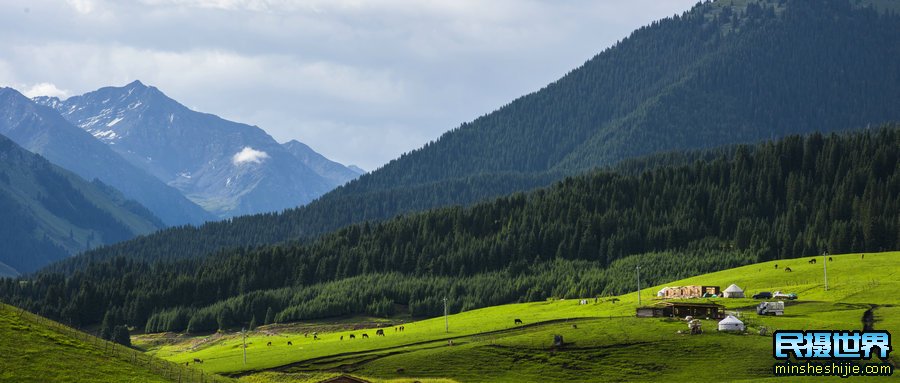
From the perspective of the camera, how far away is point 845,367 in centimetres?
11612

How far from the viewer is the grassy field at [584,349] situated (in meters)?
130

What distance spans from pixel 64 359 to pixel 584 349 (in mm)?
63622

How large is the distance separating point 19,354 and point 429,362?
52.1 metres

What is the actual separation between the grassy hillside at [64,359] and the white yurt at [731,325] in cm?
6521

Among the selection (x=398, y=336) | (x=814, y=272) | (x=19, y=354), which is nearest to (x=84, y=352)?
(x=19, y=354)

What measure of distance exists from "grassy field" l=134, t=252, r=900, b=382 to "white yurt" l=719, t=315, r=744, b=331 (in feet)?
5.53

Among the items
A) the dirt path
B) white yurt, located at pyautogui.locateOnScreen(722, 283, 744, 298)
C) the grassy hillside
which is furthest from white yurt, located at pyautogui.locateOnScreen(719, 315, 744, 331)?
the grassy hillside

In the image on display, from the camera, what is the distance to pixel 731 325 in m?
142

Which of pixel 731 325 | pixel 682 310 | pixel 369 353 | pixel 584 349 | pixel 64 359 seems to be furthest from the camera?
pixel 682 310

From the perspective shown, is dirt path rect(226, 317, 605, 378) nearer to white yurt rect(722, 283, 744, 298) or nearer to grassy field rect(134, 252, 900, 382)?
grassy field rect(134, 252, 900, 382)

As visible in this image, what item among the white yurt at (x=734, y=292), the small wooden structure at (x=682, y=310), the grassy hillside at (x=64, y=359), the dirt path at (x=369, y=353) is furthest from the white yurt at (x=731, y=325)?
the grassy hillside at (x=64, y=359)

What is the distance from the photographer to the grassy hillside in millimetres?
106000

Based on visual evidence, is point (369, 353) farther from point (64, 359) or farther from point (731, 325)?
point (64, 359)

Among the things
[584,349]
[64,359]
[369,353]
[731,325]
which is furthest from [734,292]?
[64,359]
